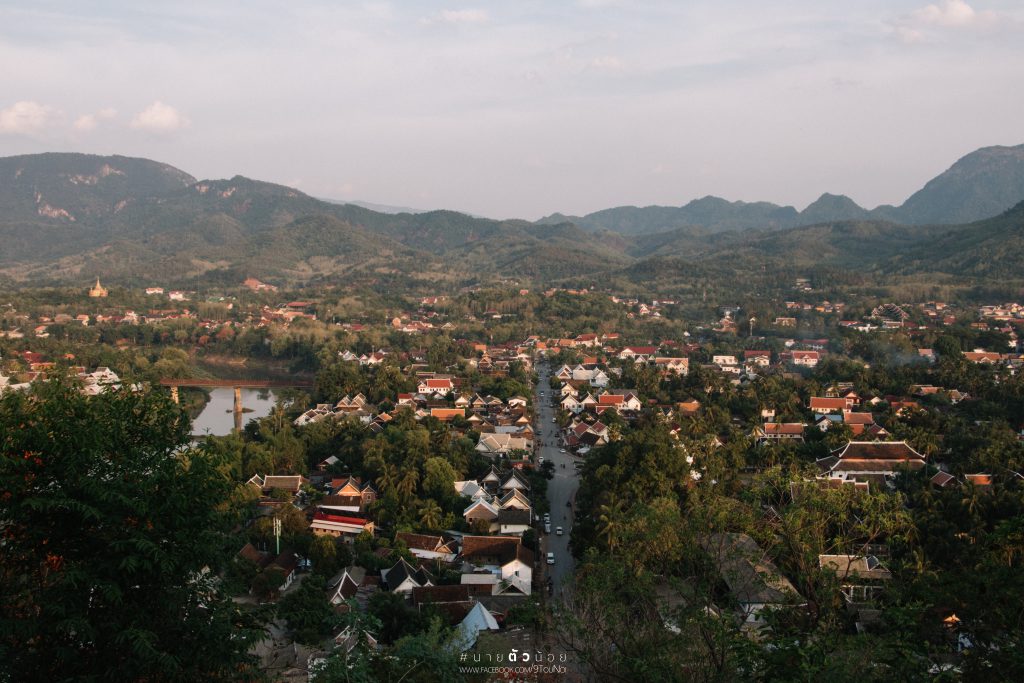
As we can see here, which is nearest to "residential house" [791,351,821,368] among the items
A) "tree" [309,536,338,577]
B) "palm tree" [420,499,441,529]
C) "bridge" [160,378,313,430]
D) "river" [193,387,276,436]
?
"bridge" [160,378,313,430]

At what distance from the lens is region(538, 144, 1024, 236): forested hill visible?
111750mm

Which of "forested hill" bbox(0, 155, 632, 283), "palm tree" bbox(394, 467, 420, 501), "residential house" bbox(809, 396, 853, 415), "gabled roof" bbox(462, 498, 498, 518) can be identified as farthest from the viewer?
"forested hill" bbox(0, 155, 632, 283)

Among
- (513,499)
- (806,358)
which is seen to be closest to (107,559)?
(513,499)

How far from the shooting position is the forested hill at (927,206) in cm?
11175

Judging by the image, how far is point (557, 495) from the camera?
13.6m

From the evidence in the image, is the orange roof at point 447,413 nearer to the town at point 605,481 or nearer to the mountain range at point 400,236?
the town at point 605,481

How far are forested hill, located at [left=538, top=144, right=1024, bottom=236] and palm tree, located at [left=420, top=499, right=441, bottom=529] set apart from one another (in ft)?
336

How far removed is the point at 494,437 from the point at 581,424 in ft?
8.26

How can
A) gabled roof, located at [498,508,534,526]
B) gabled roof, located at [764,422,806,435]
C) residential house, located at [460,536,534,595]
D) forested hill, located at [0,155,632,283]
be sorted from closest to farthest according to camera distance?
residential house, located at [460,536,534,595] < gabled roof, located at [498,508,534,526] < gabled roof, located at [764,422,806,435] < forested hill, located at [0,155,632,283]

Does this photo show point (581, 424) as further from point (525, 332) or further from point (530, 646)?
point (525, 332)

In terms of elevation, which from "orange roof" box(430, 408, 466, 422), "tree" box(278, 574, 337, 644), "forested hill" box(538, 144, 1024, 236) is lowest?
"orange roof" box(430, 408, 466, 422)

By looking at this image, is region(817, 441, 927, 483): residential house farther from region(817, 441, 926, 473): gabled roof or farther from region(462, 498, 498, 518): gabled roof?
region(462, 498, 498, 518): gabled roof

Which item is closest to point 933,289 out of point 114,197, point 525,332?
point 525,332

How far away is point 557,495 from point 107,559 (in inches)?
422
